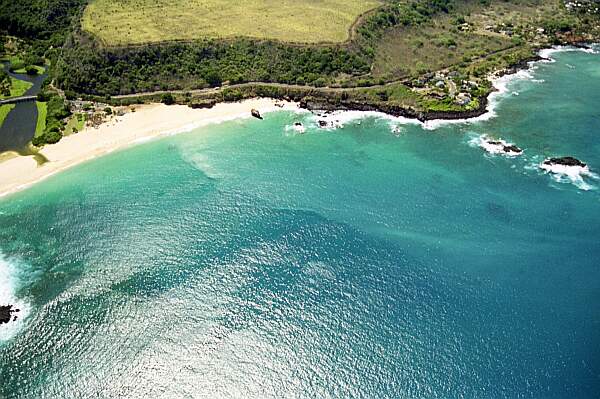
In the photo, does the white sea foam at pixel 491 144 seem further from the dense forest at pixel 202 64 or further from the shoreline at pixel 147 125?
the dense forest at pixel 202 64

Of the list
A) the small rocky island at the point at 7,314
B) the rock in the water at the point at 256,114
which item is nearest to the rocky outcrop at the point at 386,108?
the rock in the water at the point at 256,114

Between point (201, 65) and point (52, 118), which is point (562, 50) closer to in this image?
point (201, 65)

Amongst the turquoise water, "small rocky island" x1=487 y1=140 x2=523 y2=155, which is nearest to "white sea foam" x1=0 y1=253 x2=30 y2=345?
the turquoise water

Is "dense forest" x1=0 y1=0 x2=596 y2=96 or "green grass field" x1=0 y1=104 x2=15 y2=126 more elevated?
"dense forest" x1=0 y1=0 x2=596 y2=96

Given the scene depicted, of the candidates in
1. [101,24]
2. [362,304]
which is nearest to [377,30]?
[101,24]

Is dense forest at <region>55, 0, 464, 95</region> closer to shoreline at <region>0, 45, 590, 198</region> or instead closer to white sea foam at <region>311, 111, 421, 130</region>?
shoreline at <region>0, 45, 590, 198</region>
